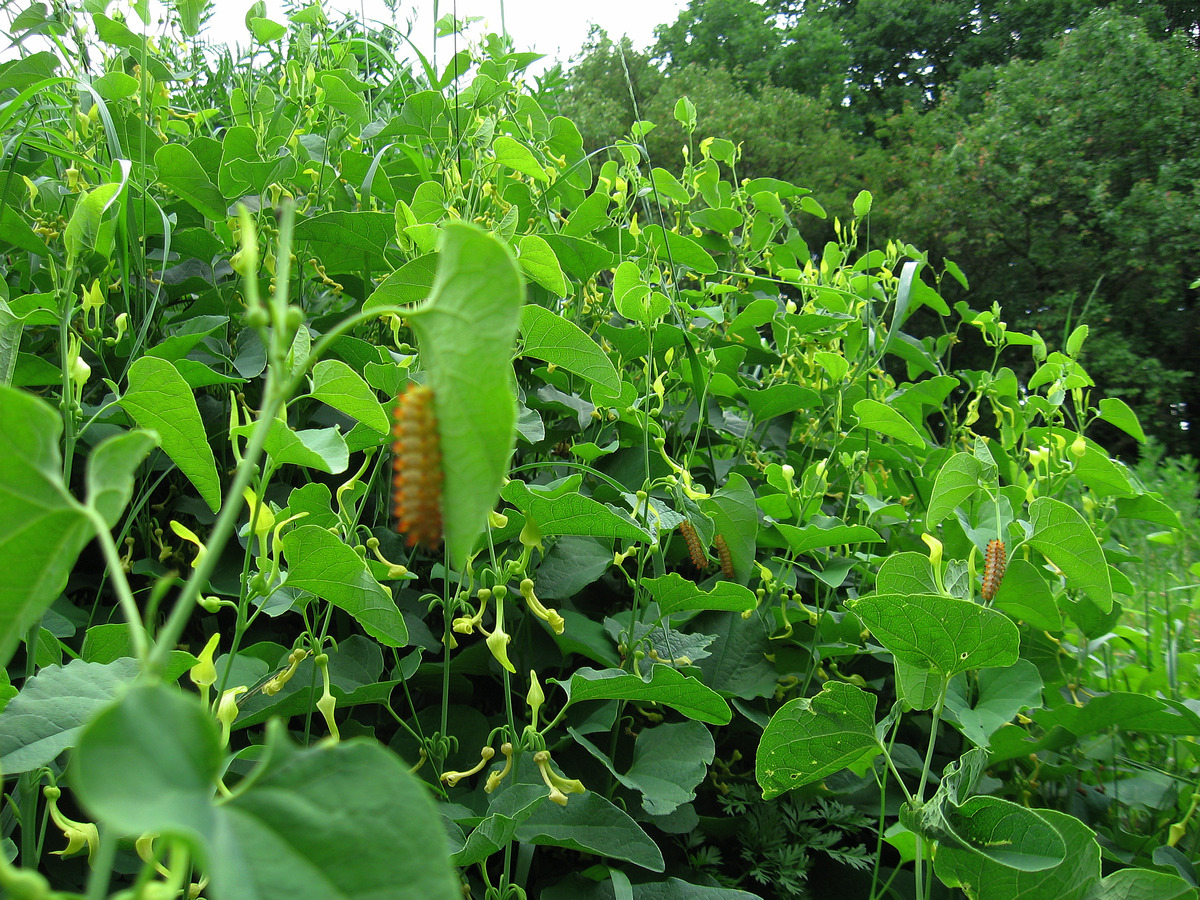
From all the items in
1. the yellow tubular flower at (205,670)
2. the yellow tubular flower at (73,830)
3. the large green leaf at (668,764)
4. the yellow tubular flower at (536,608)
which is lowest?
the large green leaf at (668,764)

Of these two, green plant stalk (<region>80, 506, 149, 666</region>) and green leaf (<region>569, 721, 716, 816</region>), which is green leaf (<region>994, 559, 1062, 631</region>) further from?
green plant stalk (<region>80, 506, 149, 666</region>)

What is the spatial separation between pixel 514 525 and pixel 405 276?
1.02 ft

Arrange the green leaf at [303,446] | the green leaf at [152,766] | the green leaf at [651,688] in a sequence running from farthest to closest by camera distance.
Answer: the green leaf at [651,688] < the green leaf at [303,446] < the green leaf at [152,766]

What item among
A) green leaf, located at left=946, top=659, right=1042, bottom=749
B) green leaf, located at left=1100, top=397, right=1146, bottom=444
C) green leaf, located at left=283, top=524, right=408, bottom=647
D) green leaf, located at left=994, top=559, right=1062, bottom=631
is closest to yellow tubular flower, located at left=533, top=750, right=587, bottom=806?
green leaf, located at left=283, top=524, right=408, bottom=647

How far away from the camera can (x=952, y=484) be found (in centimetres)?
71

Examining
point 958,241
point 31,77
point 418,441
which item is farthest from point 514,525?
point 958,241

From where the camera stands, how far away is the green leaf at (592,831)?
600 millimetres

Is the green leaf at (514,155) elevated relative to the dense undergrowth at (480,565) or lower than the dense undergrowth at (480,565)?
elevated

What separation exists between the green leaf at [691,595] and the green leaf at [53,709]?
422 mm

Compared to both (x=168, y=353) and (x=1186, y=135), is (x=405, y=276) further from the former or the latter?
(x=1186, y=135)

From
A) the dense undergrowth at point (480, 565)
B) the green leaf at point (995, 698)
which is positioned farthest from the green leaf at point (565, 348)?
the green leaf at point (995, 698)

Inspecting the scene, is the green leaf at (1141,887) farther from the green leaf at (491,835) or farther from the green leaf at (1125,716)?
the green leaf at (491,835)

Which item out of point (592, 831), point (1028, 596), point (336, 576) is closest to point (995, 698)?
point (1028, 596)

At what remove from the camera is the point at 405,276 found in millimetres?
447
